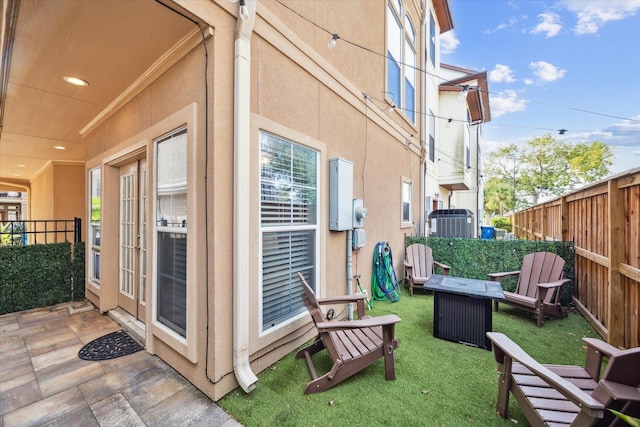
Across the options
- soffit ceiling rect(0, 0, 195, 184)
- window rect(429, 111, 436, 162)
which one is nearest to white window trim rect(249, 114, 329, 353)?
soffit ceiling rect(0, 0, 195, 184)

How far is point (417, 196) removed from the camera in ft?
25.0

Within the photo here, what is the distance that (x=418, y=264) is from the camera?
5.52 m

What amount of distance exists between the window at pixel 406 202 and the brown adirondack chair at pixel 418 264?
0.91 meters

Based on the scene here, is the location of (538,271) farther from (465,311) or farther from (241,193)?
(241,193)

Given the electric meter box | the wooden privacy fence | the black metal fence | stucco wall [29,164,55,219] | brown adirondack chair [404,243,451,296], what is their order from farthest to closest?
stucco wall [29,164,55,219]
brown adirondack chair [404,243,451,296]
the black metal fence
the electric meter box
the wooden privacy fence

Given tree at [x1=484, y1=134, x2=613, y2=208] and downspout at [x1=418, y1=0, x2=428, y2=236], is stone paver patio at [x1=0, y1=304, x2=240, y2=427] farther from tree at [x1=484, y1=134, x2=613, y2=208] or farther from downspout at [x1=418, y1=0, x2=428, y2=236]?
tree at [x1=484, y1=134, x2=613, y2=208]

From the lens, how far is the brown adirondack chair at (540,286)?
3.77m

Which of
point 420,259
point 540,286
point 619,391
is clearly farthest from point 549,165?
point 619,391

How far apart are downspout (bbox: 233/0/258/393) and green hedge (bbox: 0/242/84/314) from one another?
4.25 m

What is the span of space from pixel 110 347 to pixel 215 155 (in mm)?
2638

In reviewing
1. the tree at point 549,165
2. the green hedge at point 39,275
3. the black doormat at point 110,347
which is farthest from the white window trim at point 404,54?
the tree at point 549,165

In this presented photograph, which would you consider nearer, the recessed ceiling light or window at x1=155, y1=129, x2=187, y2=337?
window at x1=155, y1=129, x2=187, y2=337

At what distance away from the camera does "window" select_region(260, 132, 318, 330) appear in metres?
2.73

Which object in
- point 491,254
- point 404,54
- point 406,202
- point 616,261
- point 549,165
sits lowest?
point 491,254
